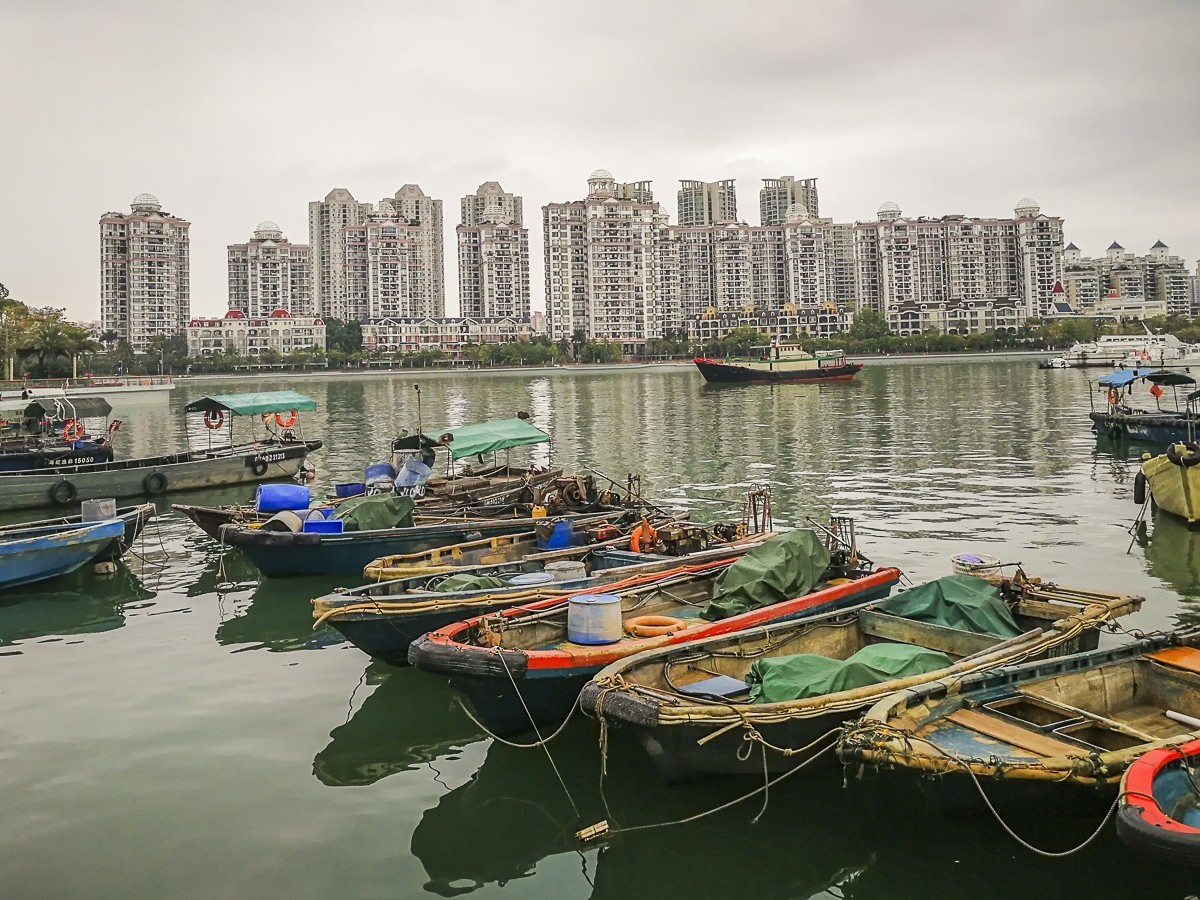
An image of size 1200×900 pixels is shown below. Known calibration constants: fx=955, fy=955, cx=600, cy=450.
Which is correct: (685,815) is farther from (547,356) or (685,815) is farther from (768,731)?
(547,356)

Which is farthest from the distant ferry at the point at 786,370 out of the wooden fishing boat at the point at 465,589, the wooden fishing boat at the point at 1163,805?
the wooden fishing boat at the point at 1163,805

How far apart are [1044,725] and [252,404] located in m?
21.1

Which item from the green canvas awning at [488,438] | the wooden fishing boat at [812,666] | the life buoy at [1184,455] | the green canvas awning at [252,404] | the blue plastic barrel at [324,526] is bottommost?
the wooden fishing boat at [812,666]

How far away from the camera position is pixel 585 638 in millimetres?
8227

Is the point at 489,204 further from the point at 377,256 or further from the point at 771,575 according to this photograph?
the point at 771,575

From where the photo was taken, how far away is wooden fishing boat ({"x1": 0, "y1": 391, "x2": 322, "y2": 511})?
21484mm

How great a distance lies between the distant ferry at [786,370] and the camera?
79.4 m

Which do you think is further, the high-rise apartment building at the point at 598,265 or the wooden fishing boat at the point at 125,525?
the high-rise apartment building at the point at 598,265

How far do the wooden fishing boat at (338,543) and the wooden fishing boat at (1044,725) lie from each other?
303 inches

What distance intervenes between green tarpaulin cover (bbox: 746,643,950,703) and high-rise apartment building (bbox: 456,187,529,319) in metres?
159

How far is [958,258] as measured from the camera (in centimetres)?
16850

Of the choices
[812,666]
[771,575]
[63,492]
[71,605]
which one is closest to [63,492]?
[63,492]

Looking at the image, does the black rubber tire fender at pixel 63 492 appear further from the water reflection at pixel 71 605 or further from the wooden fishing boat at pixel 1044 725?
the wooden fishing boat at pixel 1044 725

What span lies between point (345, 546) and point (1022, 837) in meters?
9.79
